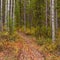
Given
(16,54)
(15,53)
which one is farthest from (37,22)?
(16,54)

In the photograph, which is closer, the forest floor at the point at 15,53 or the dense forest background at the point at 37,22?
the forest floor at the point at 15,53

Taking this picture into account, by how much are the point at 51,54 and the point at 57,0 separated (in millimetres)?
10837

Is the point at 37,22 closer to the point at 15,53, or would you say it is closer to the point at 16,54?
the point at 15,53

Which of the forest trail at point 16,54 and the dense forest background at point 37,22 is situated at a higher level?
the dense forest background at point 37,22

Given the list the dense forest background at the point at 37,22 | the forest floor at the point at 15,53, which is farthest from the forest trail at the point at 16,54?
the dense forest background at the point at 37,22

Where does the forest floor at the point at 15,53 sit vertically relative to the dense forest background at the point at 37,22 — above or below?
below

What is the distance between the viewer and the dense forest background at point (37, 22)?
51.4 ft

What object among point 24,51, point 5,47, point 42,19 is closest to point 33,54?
point 24,51

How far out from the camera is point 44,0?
81.8 feet

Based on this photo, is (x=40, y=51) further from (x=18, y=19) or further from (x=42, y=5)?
(x=18, y=19)

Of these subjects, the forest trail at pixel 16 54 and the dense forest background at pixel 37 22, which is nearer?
the forest trail at pixel 16 54

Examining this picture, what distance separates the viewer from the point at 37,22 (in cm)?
2366

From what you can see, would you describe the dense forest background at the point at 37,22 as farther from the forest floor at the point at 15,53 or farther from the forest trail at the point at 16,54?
the forest trail at the point at 16,54

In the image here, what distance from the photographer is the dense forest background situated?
15.7 m
